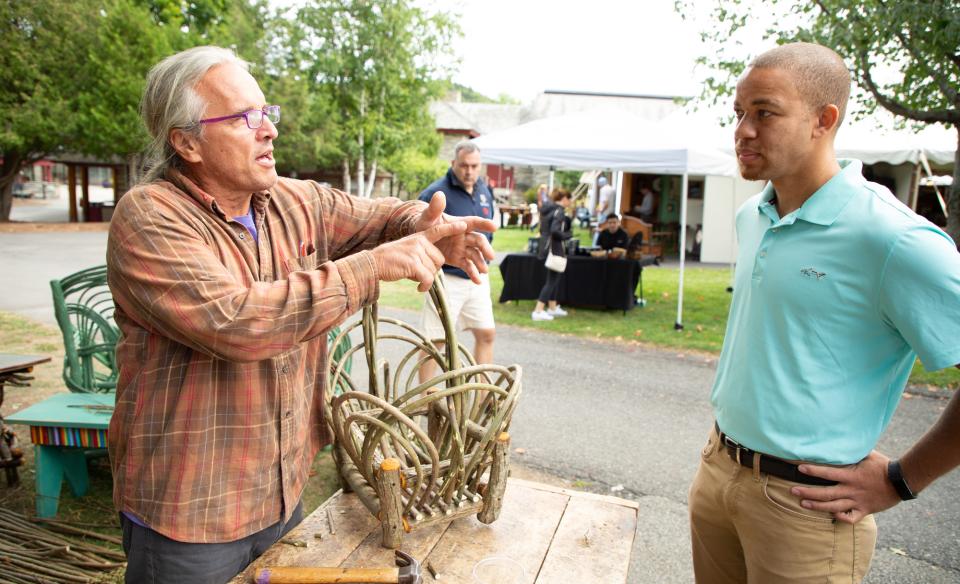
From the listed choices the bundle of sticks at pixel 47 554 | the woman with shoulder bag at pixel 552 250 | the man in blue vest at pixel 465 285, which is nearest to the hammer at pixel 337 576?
the bundle of sticks at pixel 47 554

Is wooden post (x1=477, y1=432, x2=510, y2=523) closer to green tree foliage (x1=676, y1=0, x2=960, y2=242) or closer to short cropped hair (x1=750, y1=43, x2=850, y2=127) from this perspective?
short cropped hair (x1=750, y1=43, x2=850, y2=127)

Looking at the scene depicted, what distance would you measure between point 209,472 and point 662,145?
26.2 feet

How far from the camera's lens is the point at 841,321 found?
1507 mm

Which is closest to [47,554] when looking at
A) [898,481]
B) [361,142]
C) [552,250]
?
[898,481]

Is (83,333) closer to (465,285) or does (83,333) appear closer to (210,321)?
(465,285)

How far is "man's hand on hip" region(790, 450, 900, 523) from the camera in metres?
1.50

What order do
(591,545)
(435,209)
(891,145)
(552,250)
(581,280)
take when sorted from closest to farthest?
(591,545) < (435,209) < (552,250) < (581,280) < (891,145)

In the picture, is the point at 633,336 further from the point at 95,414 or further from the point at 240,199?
the point at 240,199

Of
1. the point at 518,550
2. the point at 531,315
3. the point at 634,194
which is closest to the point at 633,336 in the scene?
the point at 531,315

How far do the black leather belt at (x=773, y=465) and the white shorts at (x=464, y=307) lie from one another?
3.07m

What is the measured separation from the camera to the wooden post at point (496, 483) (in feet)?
5.13

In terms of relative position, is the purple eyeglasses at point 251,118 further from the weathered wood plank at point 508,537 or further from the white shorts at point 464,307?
the white shorts at point 464,307

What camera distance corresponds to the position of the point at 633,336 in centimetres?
811

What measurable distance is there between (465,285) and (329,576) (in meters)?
3.53
